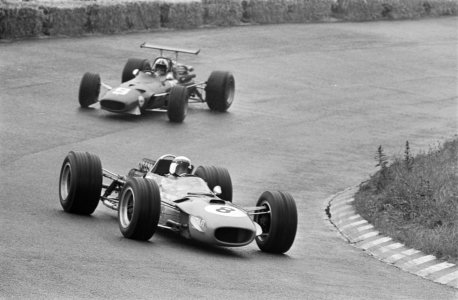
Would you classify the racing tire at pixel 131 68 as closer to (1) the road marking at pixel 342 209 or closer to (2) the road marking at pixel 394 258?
(1) the road marking at pixel 342 209

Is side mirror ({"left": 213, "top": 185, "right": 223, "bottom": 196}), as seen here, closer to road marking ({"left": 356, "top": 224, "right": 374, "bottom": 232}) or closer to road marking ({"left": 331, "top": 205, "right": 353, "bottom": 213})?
road marking ({"left": 356, "top": 224, "right": 374, "bottom": 232})

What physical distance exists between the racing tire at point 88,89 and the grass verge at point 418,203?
7761 mm

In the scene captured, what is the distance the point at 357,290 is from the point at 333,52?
84.5 ft

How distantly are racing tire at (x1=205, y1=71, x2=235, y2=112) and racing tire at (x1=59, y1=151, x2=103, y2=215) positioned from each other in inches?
463

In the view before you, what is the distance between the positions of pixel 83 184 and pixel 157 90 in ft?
35.1

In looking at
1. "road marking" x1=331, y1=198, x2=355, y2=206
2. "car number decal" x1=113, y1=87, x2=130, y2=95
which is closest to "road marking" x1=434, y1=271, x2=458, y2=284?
"road marking" x1=331, y1=198, x2=355, y2=206

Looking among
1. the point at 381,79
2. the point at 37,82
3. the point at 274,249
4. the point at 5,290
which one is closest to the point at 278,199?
Answer: the point at 274,249

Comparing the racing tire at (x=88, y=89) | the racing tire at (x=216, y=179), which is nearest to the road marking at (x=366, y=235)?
the racing tire at (x=216, y=179)

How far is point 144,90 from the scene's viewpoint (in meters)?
25.1

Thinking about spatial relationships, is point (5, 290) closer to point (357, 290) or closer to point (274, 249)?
point (357, 290)

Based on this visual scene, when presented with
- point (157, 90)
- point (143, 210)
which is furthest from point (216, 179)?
point (157, 90)

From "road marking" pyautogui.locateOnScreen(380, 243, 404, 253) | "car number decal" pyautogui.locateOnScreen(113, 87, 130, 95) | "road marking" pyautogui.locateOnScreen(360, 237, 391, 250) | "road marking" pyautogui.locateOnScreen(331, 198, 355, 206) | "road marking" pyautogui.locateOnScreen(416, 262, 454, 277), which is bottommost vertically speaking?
"road marking" pyautogui.locateOnScreen(331, 198, 355, 206)

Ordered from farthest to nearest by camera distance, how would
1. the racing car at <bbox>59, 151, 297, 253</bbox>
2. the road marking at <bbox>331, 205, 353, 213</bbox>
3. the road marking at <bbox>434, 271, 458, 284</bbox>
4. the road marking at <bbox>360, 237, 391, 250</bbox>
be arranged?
the road marking at <bbox>331, 205, 353, 213</bbox> < the road marking at <bbox>360, 237, 391, 250</bbox> < the road marking at <bbox>434, 271, 458, 284</bbox> < the racing car at <bbox>59, 151, 297, 253</bbox>

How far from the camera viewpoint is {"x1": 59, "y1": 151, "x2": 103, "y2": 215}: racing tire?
14.8 m
